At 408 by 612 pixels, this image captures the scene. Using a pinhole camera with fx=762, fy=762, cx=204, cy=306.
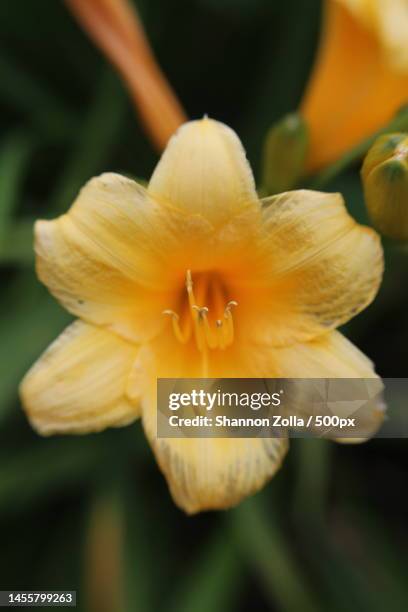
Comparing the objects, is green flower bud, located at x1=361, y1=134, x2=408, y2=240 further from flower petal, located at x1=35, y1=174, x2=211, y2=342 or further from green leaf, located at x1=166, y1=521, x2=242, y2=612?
green leaf, located at x1=166, y1=521, x2=242, y2=612

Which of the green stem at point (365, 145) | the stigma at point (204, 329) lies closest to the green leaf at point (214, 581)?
the stigma at point (204, 329)

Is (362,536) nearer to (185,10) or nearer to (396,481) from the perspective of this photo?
(396,481)

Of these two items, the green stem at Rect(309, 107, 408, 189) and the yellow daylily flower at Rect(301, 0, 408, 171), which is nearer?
the green stem at Rect(309, 107, 408, 189)

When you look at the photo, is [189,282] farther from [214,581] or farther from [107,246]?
[214,581]

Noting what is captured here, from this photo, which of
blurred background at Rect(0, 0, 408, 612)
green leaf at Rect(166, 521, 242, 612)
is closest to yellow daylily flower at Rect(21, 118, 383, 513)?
blurred background at Rect(0, 0, 408, 612)

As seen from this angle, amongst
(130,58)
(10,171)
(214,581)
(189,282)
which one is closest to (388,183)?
(189,282)

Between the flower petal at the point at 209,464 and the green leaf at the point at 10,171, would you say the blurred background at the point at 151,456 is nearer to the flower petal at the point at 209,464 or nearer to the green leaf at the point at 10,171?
the green leaf at the point at 10,171
